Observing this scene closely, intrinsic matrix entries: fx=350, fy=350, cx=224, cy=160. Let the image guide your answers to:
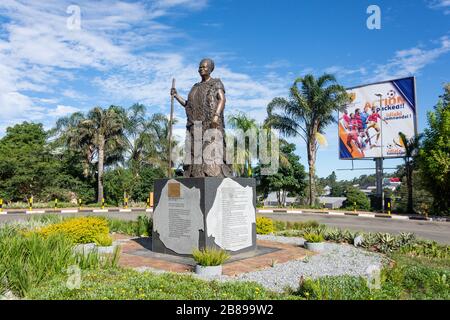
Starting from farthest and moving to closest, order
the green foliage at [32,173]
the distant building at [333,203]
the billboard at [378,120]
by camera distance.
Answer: the distant building at [333,203] < the green foliage at [32,173] < the billboard at [378,120]

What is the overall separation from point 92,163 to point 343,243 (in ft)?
79.8

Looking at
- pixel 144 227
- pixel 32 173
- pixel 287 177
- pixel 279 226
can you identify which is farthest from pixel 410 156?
pixel 32 173

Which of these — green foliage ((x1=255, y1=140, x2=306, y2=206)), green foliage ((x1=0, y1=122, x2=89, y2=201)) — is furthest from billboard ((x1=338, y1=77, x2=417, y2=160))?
green foliage ((x1=0, y1=122, x2=89, y2=201))

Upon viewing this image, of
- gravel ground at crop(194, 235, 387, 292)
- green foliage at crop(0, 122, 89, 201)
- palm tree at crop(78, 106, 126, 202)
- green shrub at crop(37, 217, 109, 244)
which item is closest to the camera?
gravel ground at crop(194, 235, 387, 292)

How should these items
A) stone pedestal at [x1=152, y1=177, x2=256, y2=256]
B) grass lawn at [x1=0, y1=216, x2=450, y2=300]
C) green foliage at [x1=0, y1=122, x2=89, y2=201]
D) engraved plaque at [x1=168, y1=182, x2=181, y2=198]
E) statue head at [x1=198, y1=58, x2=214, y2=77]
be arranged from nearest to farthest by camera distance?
1. grass lawn at [x1=0, y1=216, x2=450, y2=300]
2. stone pedestal at [x1=152, y1=177, x2=256, y2=256]
3. engraved plaque at [x1=168, y1=182, x2=181, y2=198]
4. statue head at [x1=198, y1=58, x2=214, y2=77]
5. green foliage at [x1=0, y1=122, x2=89, y2=201]

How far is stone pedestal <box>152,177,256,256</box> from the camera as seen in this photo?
293 inches

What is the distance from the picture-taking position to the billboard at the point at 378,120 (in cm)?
2414

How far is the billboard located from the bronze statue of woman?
19982 mm

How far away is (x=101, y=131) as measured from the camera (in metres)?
27.2

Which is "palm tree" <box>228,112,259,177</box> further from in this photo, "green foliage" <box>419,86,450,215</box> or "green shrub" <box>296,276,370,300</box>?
"green shrub" <box>296,276,370,300</box>

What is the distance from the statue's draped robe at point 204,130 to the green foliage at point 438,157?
15365mm

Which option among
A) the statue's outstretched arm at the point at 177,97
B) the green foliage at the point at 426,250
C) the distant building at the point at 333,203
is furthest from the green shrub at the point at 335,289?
the distant building at the point at 333,203

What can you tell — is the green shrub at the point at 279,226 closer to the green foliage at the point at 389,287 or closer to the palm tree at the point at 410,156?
the green foliage at the point at 389,287

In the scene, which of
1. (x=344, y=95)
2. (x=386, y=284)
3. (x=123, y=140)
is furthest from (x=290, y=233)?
(x=123, y=140)
